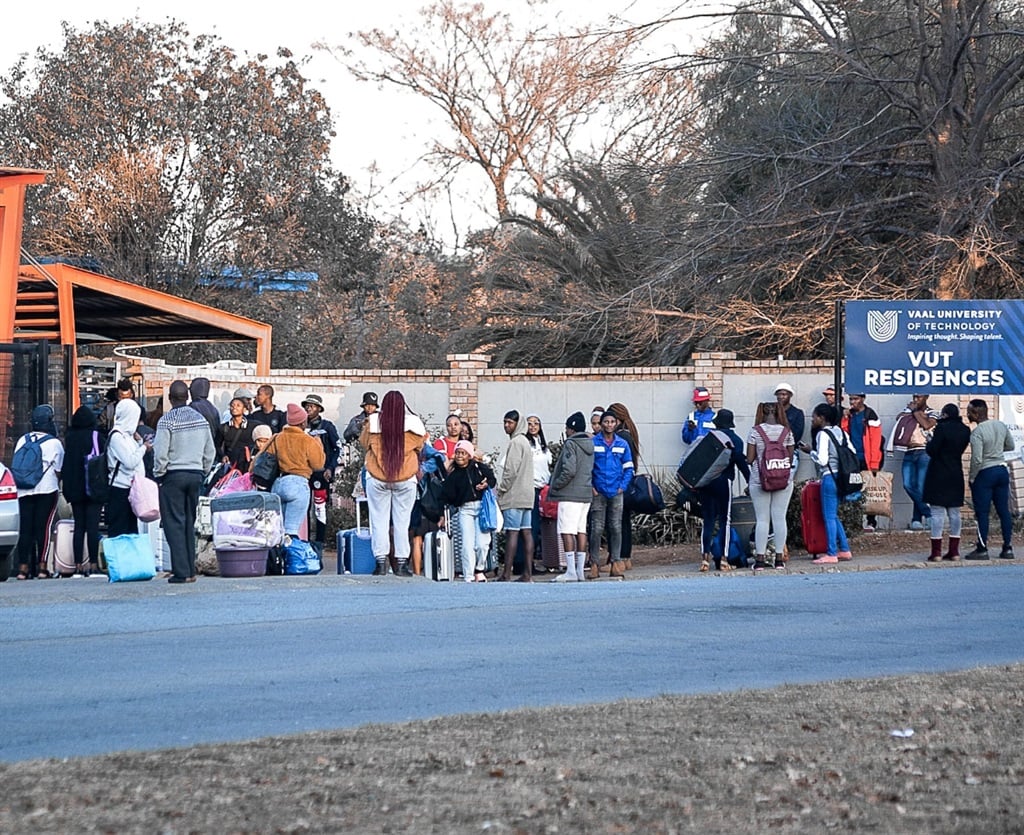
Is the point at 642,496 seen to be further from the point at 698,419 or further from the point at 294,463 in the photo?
the point at 294,463

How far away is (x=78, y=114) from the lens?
107ft

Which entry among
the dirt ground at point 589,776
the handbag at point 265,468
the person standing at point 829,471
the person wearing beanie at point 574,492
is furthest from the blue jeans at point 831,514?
the dirt ground at point 589,776

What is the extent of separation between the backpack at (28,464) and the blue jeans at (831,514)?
8260 millimetres

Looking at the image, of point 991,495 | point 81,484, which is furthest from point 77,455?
point 991,495

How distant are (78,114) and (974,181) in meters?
18.8

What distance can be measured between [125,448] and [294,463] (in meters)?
1.67

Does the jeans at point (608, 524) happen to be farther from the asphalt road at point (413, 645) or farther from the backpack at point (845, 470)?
the backpack at point (845, 470)

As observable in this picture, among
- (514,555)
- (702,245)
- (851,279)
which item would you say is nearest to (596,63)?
(702,245)

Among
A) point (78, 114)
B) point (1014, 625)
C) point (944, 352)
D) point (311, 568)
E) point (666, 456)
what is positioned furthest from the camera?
point (78, 114)

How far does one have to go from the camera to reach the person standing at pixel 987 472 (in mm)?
17141

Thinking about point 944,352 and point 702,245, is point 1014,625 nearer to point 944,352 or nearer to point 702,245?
point 944,352

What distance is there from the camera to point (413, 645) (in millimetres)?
10555

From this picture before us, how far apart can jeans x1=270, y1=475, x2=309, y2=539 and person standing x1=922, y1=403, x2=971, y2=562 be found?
6.86 m

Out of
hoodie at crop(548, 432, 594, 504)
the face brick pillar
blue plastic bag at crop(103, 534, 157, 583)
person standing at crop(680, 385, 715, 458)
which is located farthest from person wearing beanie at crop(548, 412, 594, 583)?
the face brick pillar
